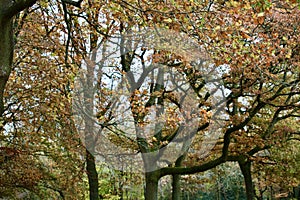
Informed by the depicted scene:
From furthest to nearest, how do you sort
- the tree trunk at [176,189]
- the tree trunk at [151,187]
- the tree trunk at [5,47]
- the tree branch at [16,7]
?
the tree trunk at [176,189], the tree trunk at [151,187], the tree trunk at [5,47], the tree branch at [16,7]

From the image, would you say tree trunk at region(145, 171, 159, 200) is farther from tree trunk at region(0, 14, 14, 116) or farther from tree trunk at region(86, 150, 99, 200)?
tree trunk at region(0, 14, 14, 116)

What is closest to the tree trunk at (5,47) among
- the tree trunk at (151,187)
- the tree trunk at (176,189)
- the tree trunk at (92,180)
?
the tree trunk at (92,180)

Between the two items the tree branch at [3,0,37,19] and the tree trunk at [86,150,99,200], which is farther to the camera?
the tree trunk at [86,150,99,200]

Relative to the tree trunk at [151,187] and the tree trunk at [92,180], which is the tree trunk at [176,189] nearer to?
the tree trunk at [151,187]

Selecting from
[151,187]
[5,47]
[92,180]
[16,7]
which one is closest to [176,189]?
[151,187]

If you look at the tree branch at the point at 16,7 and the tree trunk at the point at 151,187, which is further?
the tree trunk at the point at 151,187

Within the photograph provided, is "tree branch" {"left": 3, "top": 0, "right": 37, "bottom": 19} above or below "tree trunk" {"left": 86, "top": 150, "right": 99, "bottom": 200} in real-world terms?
above


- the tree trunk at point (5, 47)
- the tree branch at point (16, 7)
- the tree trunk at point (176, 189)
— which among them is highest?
the tree branch at point (16, 7)

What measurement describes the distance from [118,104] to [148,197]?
3.24m

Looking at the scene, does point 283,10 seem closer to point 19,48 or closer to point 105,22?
point 105,22

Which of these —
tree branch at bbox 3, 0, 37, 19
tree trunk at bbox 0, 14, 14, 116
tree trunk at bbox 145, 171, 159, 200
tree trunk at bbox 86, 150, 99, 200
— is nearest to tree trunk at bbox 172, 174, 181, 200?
tree trunk at bbox 145, 171, 159, 200

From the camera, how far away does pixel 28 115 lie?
7.05 metres

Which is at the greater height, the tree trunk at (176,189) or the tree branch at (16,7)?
the tree branch at (16,7)

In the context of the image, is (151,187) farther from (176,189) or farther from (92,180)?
(176,189)
